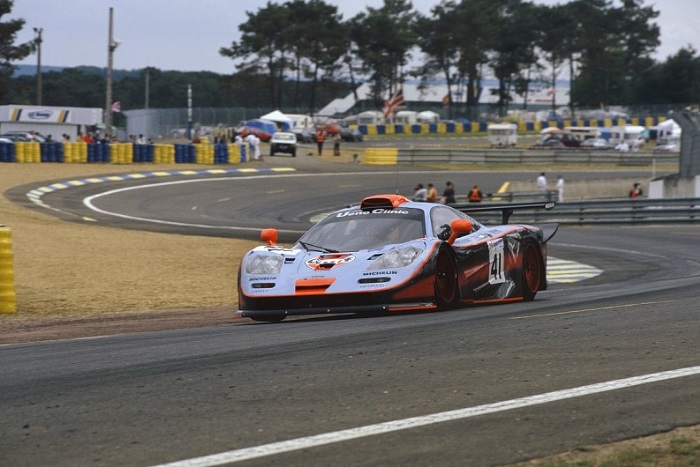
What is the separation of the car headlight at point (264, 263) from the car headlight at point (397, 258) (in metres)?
0.94

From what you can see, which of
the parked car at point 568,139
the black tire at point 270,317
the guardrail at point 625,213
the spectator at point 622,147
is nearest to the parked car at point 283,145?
the parked car at point 568,139

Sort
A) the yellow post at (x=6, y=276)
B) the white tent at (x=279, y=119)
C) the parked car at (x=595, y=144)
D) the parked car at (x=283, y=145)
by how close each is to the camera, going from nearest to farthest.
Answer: the yellow post at (x=6, y=276) < the parked car at (x=283, y=145) < the parked car at (x=595, y=144) < the white tent at (x=279, y=119)

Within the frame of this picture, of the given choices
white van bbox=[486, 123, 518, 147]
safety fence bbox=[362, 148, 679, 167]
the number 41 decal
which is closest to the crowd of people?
the number 41 decal

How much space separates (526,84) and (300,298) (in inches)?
4968

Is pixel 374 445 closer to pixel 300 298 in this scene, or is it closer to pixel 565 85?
pixel 300 298

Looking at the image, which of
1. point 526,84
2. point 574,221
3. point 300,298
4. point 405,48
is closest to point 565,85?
point 526,84

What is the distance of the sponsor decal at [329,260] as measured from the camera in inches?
424

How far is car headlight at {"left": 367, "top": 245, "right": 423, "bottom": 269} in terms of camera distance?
10.7 m

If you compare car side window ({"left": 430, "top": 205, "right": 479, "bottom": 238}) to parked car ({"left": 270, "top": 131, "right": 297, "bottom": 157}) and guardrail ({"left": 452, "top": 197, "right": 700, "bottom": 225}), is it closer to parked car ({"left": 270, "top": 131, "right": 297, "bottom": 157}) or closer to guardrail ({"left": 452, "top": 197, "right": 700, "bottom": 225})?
guardrail ({"left": 452, "top": 197, "right": 700, "bottom": 225})

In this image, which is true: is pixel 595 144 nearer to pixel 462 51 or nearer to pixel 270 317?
pixel 462 51

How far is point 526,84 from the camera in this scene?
134m

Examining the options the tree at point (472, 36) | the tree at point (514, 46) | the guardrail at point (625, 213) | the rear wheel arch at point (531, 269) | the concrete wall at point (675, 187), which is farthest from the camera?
the tree at point (514, 46)

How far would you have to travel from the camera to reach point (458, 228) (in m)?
11.3

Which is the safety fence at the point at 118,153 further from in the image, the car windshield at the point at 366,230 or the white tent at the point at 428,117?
the white tent at the point at 428,117
